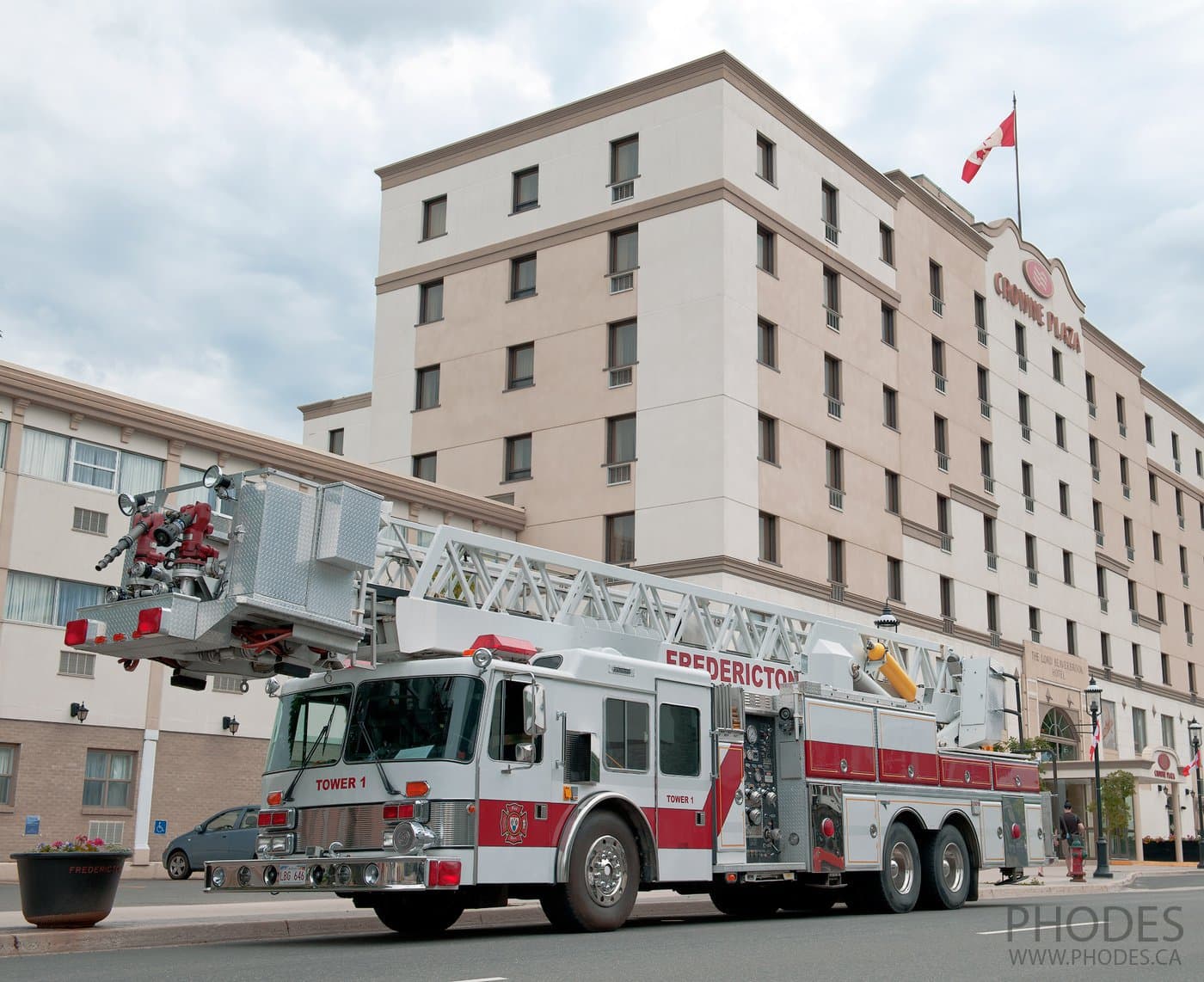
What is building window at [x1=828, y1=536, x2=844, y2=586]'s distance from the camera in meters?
Result: 38.8

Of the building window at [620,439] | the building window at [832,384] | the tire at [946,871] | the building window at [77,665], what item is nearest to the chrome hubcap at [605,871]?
the tire at [946,871]

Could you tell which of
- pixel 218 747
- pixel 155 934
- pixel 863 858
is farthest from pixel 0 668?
pixel 863 858

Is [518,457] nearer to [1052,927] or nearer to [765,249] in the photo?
[765,249]

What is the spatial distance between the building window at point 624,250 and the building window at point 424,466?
317 inches

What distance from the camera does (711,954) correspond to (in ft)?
36.7

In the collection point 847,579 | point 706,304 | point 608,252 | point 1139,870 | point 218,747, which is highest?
point 608,252

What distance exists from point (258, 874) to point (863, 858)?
744 cm

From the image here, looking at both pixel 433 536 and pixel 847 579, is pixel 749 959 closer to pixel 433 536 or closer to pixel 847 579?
pixel 433 536

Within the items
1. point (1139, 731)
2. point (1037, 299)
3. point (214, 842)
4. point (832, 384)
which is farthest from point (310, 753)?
point (1139, 731)

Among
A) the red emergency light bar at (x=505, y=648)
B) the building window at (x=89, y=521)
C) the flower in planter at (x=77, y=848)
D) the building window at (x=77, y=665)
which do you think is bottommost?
the flower in planter at (x=77, y=848)

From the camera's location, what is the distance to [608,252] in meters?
39.0

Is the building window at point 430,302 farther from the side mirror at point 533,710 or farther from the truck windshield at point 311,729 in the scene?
the side mirror at point 533,710

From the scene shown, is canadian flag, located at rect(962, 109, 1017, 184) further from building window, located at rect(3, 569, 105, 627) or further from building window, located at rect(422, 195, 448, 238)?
building window, located at rect(3, 569, 105, 627)

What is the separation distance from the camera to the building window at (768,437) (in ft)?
121
